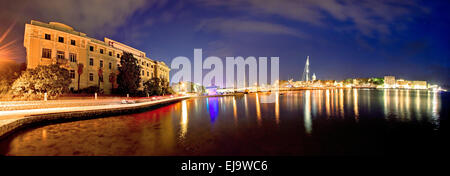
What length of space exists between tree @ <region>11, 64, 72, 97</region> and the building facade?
14.5ft

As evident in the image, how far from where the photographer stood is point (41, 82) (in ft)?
51.7

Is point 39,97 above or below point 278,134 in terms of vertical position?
above

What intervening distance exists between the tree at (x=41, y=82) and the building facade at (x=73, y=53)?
14.5ft

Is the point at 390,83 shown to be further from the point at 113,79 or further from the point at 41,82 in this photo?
the point at 41,82

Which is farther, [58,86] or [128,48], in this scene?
[128,48]

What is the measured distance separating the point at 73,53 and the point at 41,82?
1190cm

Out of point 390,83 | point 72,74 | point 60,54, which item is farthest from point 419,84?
point 60,54

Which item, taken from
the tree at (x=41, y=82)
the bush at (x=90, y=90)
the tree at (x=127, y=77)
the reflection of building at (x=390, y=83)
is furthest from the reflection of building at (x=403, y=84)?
the tree at (x=41, y=82)

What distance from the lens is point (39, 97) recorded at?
611 inches

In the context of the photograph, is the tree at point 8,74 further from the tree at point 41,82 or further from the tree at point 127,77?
the tree at point 127,77

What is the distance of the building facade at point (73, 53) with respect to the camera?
2150cm
